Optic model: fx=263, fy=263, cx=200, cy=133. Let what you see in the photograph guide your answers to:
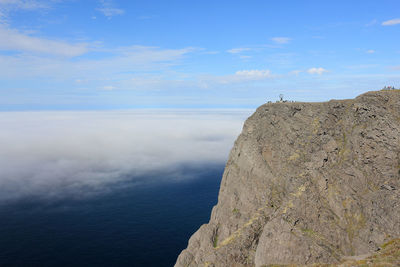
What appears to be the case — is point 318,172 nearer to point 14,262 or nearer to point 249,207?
point 249,207

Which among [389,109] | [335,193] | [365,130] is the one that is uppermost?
[389,109]

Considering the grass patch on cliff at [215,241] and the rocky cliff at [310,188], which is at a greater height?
the rocky cliff at [310,188]

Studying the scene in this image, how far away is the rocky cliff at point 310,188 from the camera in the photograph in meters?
69.6

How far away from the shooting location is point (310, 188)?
80125 millimetres

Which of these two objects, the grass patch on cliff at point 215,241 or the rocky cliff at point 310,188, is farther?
the grass patch on cliff at point 215,241

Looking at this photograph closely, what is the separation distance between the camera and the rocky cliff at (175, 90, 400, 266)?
228 ft

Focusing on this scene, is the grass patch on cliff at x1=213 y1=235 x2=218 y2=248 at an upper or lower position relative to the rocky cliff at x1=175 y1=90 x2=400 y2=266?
lower

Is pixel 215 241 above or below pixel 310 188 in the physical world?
below

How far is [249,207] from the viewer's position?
298ft

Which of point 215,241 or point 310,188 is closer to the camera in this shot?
point 310,188

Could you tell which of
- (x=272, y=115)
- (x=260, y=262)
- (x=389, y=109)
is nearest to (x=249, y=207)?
(x=260, y=262)

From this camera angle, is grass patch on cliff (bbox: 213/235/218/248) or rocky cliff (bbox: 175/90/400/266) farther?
grass patch on cliff (bbox: 213/235/218/248)

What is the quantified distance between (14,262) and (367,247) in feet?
547

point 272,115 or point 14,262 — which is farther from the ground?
point 272,115
